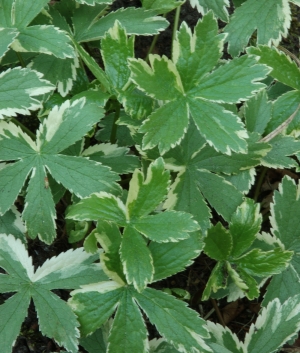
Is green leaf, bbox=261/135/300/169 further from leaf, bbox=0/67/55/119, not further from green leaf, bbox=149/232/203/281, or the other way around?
leaf, bbox=0/67/55/119

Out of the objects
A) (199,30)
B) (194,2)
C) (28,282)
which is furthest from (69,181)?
(194,2)

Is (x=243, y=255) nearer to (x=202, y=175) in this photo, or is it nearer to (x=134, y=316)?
(x=202, y=175)

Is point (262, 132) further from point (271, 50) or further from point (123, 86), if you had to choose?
point (123, 86)

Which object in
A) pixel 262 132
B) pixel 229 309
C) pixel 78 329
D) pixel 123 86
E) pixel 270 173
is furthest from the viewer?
pixel 270 173

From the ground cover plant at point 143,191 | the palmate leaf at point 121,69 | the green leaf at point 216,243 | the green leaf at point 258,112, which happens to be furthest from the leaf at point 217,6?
the green leaf at point 216,243

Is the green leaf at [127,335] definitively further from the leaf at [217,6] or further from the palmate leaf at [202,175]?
the leaf at [217,6]

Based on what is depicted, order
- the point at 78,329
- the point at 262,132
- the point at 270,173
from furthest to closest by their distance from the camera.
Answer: the point at 270,173, the point at 262,132, the point at 78,329
